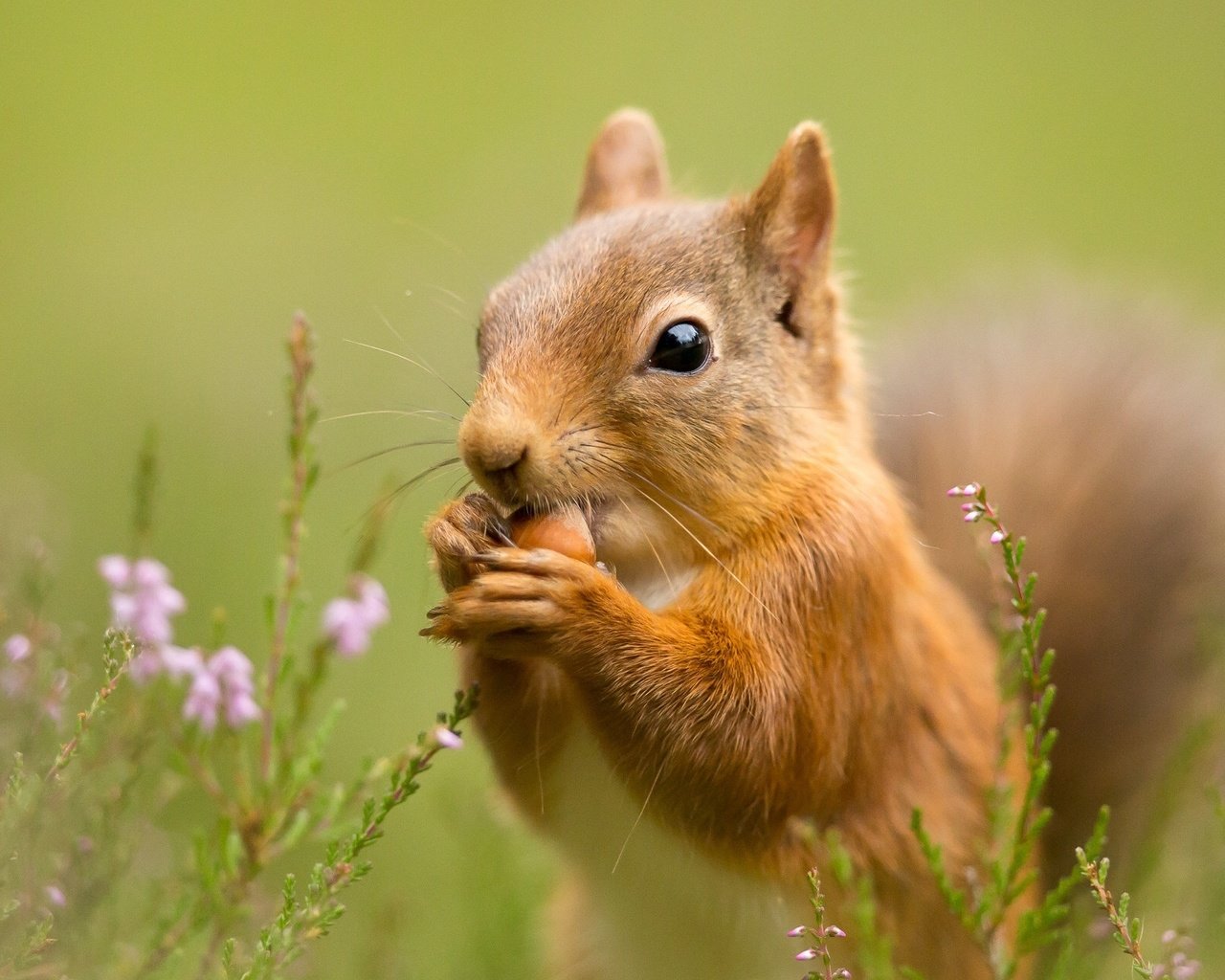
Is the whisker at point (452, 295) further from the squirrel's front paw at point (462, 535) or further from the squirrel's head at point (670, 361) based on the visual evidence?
the squirrel's front paw at point (462, 535)

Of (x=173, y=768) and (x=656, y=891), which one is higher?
(x=173, y=768)

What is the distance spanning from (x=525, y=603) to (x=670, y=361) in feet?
1.45

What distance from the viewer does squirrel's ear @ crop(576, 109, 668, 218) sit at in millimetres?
2494

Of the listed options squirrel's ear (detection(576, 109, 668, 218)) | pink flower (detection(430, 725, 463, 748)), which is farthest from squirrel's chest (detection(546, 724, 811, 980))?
squirrel's ear (detection(576, 109, 668, 218))

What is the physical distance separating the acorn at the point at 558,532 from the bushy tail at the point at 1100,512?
982mm

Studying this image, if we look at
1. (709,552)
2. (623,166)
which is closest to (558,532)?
(709,552)

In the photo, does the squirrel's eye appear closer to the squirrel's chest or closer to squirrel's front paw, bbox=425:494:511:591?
squirrel's front paw, bbox=425:494:511:591

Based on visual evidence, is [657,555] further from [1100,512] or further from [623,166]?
[1100,512]

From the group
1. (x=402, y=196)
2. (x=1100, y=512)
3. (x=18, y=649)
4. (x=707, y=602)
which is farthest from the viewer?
(x=402, y=196)

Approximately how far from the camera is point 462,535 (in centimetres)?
173

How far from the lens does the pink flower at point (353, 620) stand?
163 cm

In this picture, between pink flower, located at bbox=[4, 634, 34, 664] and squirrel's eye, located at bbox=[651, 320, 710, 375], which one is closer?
pink flower, located at bbox=[4, 634, 34, 664]

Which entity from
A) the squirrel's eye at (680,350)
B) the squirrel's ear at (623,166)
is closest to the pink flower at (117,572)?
the squirrel's eye at (680,350)

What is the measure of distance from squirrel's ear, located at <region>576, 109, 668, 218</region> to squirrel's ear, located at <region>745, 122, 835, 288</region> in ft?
1.41
